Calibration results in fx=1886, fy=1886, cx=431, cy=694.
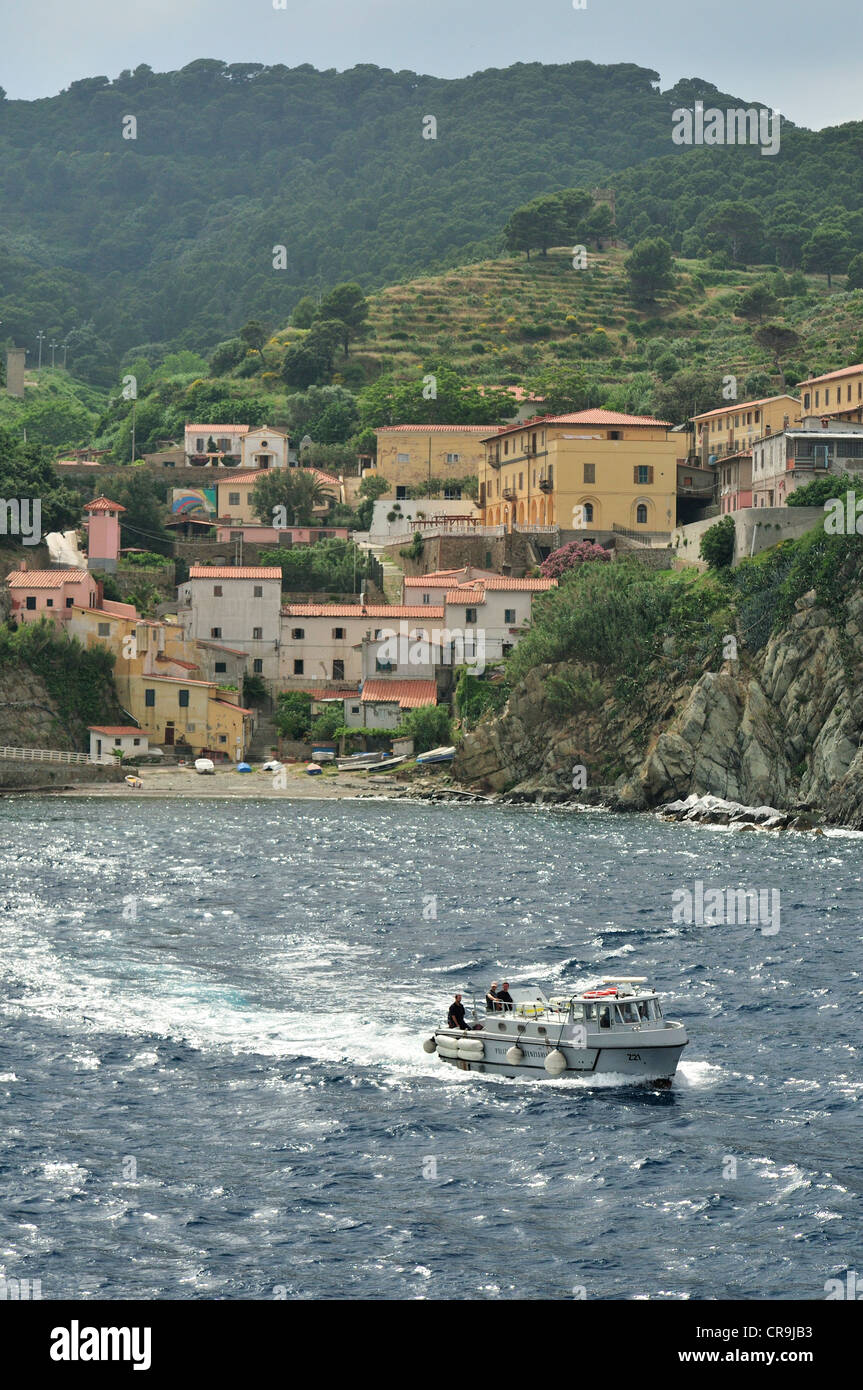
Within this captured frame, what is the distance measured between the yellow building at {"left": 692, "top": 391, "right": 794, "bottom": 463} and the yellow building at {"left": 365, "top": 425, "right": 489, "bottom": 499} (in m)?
22.3

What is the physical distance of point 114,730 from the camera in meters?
115

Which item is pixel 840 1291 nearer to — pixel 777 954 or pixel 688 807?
pixel 777 954

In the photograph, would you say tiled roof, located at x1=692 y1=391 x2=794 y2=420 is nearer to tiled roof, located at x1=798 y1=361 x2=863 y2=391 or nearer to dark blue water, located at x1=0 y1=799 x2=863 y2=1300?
tiled roof, located at x1=798 y1=361 x2=863 y2=391

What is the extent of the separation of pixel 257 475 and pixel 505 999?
115 meters

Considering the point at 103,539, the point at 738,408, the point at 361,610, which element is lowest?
the point at 361,610

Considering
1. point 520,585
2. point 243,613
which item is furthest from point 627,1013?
point 243,613

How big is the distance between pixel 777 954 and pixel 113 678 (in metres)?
67.1

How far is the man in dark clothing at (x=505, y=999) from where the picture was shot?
46.0m

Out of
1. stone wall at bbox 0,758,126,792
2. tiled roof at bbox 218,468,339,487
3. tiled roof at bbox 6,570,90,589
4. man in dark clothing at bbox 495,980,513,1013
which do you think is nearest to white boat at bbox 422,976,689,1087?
man in dark clothing at bbox 495,980,513,1013

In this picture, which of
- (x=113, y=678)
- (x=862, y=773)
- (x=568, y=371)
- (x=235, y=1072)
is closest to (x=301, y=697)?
(x=113, y=678)

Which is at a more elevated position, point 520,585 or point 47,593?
point 520,585

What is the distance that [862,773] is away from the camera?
3593 inches

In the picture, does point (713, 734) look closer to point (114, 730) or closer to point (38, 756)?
point (114, 730)
